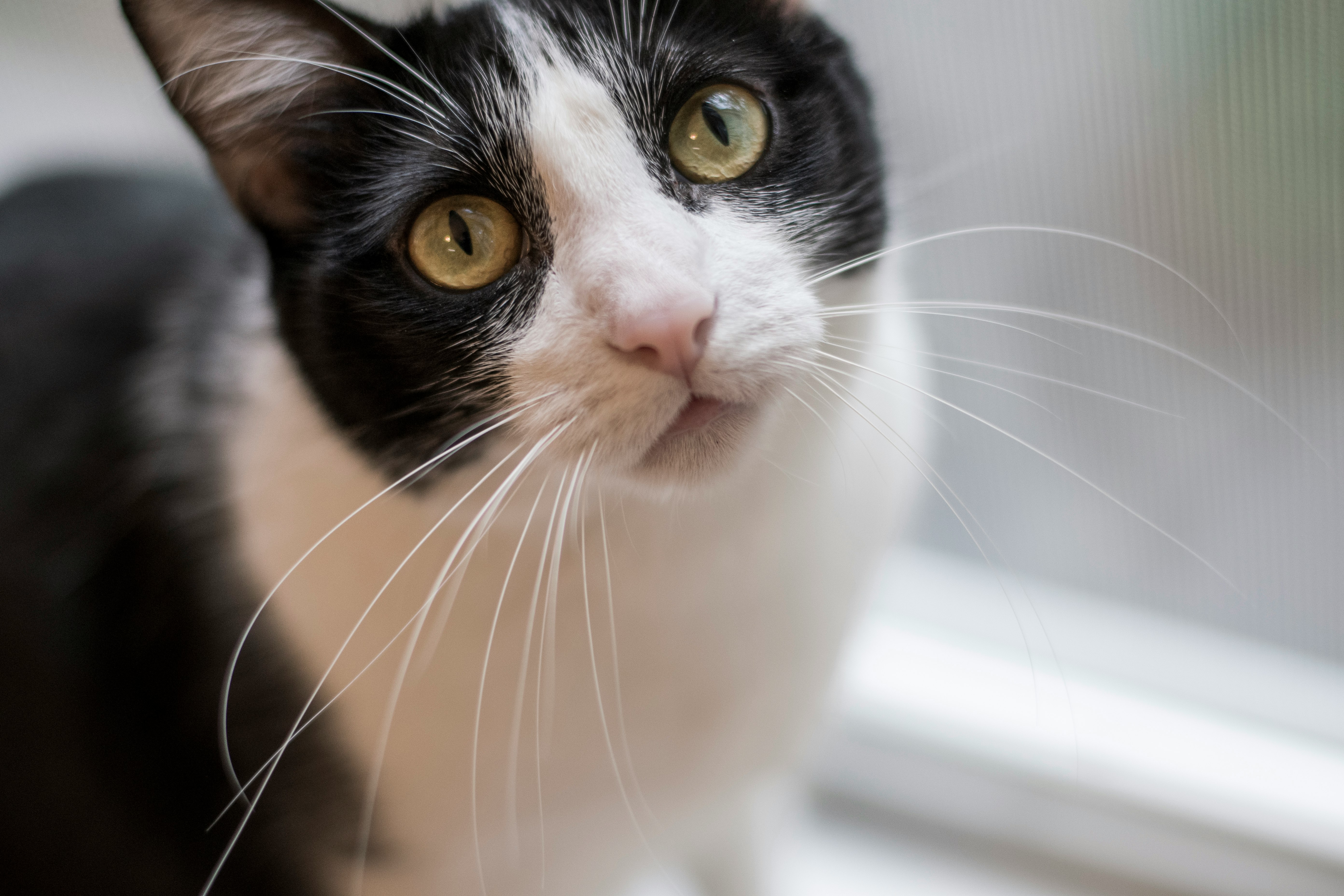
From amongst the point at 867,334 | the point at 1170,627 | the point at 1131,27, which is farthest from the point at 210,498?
the point at 1170,627

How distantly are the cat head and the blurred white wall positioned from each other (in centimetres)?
7

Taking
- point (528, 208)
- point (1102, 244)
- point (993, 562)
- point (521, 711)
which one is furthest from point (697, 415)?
point (993, 562)

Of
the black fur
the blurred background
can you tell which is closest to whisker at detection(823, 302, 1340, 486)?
the blurred background

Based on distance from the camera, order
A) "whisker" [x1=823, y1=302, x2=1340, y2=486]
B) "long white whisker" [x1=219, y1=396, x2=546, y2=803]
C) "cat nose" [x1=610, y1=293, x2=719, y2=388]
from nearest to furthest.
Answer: "cat nose" [x1=610, y1=293, x2=719, y2=388]
"long white whisker" [x1=219, y1=396, x2=546, y2=803]
"whisker" [x1=823, y1=302, x2=1340, y2=486]

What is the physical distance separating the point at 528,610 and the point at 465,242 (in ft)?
0.84

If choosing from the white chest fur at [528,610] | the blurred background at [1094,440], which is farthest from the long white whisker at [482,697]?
the blurred background at [1094,440]

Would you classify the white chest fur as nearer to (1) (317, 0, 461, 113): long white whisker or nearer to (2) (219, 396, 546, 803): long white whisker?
(2) (219, 396, 546, 803): long white whisker

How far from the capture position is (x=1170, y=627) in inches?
37.1

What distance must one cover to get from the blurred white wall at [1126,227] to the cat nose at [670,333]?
28 centimetres

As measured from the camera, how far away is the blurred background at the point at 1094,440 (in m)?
0.65

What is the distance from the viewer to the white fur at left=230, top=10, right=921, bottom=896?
529 mm

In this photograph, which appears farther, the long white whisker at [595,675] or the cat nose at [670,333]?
the long white whisker at [595,675]

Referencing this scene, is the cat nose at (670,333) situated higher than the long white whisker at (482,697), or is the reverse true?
the cat nose at (670,333)

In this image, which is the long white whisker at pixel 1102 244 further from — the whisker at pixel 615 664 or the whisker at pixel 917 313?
the whisker at pixel 615 664
